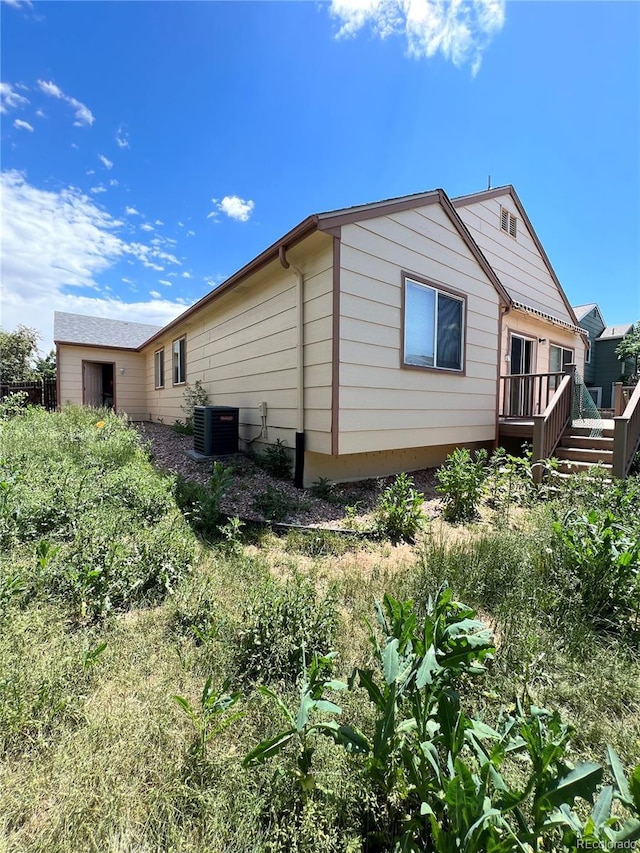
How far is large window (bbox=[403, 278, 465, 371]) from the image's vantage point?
5.54m

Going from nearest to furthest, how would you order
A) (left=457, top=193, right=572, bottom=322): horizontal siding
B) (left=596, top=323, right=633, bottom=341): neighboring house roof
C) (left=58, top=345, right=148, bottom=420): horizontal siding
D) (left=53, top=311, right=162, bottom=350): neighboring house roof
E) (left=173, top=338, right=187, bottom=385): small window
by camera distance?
(left=457, top=193, right=572, bottom=322): horizontal siding, (left=173, top=338, right=187, bottom=385): small window, (left=58, top=345, right=148, bottom=420): horizontal siding, (left=53, top=311, right=162, bottom=350): neighboring house roof, (left=596, top=323, right=633, bottom=341): neighboring house roof

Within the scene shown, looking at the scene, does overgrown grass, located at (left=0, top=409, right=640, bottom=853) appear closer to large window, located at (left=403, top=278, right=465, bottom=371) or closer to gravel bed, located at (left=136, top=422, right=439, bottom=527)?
gravel bed, located at (left=136, top=422, right=439, bottom=527)

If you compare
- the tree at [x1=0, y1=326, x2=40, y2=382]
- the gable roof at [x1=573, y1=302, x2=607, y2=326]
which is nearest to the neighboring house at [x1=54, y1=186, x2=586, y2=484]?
the gable roof at [x1=573, y1=302, x2=607, y2=326]

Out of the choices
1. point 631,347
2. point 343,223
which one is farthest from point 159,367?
point 631,347

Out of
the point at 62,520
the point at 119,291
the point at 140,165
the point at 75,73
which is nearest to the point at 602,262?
the point at 140,165

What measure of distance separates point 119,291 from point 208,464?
13.0 m

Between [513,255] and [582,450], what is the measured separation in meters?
6.64

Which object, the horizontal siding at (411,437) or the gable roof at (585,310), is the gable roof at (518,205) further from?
the gable roof at (585,310)

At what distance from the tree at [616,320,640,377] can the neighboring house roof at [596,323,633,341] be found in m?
0.88

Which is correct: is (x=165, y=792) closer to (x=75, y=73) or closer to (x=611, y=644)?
(x=611, y=644)

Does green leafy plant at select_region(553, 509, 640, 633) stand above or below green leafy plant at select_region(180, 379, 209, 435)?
below

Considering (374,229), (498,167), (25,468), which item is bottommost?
(25,468)

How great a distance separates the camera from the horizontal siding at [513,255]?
30.3ft

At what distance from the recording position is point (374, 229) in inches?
194
